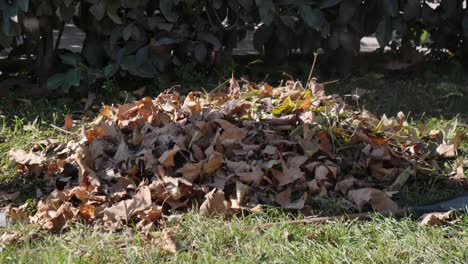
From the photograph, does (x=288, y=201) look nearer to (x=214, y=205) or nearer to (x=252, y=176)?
(x=252, y=176)

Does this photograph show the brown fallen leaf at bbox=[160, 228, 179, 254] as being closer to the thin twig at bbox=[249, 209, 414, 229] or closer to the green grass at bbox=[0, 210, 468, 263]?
the green grass at bbox=[0, 210, 468, 263]

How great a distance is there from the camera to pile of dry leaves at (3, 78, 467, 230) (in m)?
4.33

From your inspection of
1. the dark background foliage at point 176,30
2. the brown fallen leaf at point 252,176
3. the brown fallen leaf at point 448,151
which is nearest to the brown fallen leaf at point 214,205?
the brown fallen leaf at point 252,176

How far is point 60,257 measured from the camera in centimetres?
368

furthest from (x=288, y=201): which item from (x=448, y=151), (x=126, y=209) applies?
(x=448, y=151)

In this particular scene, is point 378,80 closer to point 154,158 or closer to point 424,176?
point 424,176

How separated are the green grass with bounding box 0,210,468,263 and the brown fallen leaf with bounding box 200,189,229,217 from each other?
0.22ft

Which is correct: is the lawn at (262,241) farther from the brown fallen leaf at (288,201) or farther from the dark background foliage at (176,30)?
the dark background foliage at (176,30)

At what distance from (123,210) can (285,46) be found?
2825 mm

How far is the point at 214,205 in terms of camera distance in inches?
167

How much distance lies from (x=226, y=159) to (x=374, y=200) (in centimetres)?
85

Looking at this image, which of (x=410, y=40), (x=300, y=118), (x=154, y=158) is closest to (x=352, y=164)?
(x=300, y=118)

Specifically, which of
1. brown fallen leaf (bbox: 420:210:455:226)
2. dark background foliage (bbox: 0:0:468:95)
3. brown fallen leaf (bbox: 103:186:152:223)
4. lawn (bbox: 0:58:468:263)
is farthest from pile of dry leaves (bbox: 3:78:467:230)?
dark background foliage (bbox: 0:0:468:95)

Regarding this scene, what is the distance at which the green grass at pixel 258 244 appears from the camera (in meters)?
3.72
